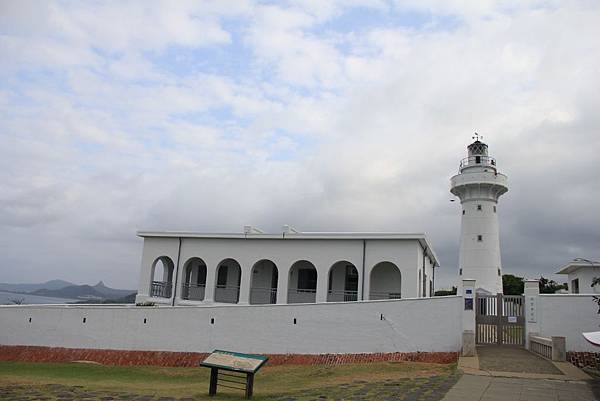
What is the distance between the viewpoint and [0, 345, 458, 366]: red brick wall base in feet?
52.2

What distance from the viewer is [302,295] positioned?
76.2 feet

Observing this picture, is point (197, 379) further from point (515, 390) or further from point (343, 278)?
point (343, 278)

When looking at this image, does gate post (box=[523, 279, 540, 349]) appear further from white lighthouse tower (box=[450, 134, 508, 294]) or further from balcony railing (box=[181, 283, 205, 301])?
balcony railing (box=[181, 283, 205, 301])

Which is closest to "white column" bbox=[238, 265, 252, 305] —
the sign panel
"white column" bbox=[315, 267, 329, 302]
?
"white column" bbox=[315, 267, 329, 302]

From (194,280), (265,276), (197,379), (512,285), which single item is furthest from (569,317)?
(512,285)

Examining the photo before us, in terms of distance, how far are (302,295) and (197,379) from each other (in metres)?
8.78

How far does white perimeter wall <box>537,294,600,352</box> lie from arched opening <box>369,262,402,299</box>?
7.60 m

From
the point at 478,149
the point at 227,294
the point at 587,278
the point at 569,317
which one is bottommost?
the point at 569,317

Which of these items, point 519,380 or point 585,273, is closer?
point 519,380

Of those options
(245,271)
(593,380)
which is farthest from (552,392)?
(245,271)

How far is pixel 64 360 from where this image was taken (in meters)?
20.5

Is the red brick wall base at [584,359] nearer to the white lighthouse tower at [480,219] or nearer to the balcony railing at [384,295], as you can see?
the balcony railing at [384,295]

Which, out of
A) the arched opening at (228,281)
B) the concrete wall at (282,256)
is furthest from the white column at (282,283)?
the arched opening at (228,281)

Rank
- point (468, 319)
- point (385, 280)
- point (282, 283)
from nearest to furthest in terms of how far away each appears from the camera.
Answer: point (468, 319) < point (282, 283) < point (385, 280)
